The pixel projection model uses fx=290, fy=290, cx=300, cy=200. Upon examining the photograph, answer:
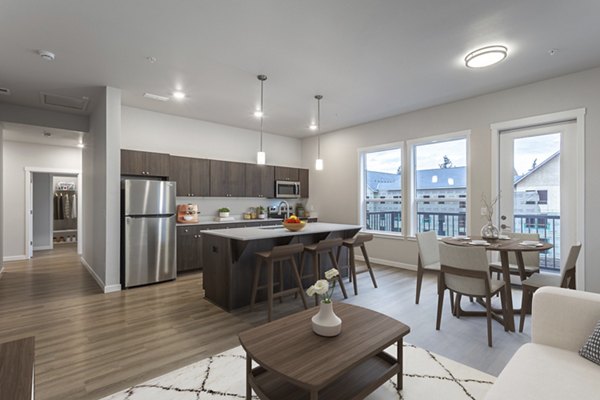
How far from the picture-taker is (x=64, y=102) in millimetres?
4605

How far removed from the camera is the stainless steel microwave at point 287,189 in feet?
22.0

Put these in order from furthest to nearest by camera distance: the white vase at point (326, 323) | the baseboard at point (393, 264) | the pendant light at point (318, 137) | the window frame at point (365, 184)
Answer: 1. the window frame at point (365, 184)
2. the baseboard at point (393, 264)
3. the pendant light at point (318, 137)
4. the white vase at point (326, 323)

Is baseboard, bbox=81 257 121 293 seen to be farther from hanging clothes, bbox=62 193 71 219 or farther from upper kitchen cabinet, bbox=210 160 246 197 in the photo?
hanging clothes, bbox=62 193 71 219

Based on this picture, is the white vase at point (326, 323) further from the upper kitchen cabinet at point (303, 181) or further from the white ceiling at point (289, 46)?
the upper kitchen cabinet at point (303, 181)

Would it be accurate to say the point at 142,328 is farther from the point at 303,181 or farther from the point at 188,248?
the point at 303,181

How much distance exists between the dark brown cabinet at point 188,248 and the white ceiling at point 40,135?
2740 millimetres

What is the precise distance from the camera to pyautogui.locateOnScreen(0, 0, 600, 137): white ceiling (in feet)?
8.08

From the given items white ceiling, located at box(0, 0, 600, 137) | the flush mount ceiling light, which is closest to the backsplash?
white ceiling, located at box(0, 0, 600, 137)

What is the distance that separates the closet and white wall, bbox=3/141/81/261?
97.0 inches

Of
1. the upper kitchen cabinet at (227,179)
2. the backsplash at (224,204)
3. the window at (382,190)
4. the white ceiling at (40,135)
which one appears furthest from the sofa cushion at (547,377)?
the white ceiling at (40,135)

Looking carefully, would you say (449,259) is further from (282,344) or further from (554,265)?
(554,265)

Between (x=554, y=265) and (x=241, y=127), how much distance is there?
5.99 m

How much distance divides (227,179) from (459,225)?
14.4ft

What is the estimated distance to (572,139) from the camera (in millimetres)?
3766
